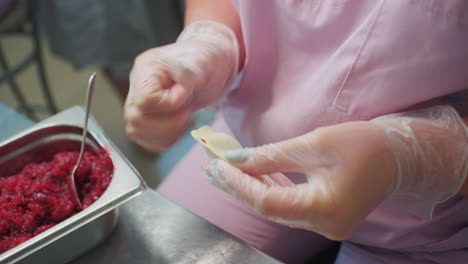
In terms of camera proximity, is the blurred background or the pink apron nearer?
the pink apron

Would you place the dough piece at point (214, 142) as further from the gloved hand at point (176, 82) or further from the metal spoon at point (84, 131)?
the metal spoon at point (84, 131)

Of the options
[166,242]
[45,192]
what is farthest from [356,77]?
[45,192]

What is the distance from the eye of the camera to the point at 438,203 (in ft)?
2.38

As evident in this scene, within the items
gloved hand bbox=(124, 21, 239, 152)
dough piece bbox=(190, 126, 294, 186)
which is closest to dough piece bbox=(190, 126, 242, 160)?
dough piece bbox=(190, 126, 294, 186)

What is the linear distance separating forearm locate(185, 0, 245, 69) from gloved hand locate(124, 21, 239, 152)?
51 mm

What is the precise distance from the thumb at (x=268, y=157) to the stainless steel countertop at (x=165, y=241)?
7.0 inches

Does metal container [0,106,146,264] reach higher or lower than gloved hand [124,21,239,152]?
lower

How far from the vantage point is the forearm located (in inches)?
37.2

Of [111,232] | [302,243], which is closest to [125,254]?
[111,232]

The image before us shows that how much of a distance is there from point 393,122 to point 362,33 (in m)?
0.16

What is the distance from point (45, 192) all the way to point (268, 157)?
1.31ft

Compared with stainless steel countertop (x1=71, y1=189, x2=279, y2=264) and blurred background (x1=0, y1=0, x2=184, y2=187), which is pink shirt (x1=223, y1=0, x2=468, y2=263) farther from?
blurred background (x1=0, y1=0, x2=184, y2=187)

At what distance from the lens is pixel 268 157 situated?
626 millimetres

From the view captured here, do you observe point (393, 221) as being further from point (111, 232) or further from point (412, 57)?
point (111, 232)
